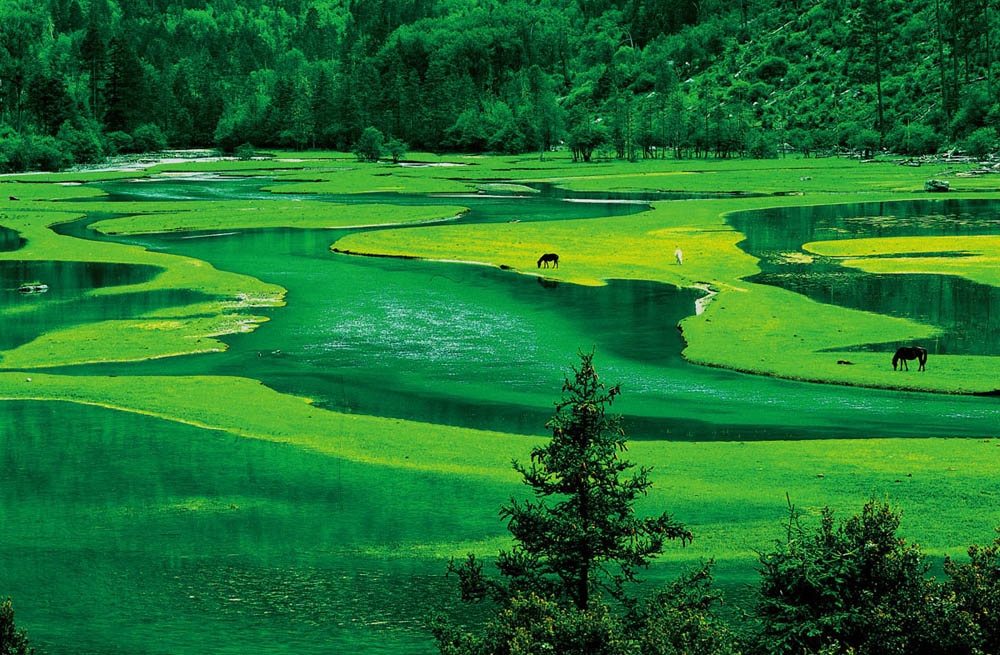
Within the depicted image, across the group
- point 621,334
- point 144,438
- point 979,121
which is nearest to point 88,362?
point 144,438

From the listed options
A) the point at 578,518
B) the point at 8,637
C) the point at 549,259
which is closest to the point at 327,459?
the point at 578,518

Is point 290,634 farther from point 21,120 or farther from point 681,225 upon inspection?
point 21,120

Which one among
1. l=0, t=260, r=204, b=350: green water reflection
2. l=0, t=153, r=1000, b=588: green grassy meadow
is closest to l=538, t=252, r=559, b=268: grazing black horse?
l=0, t=153, r=1000, b=588: green grassy meadow

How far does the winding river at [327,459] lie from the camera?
777 inches

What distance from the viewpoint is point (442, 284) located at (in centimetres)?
5691

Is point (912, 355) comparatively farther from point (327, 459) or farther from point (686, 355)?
point (327, 459)

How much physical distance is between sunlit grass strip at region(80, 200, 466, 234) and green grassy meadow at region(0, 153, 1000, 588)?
13.2 inches

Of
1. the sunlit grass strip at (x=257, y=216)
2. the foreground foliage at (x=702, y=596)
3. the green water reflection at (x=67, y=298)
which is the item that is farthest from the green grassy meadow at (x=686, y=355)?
the foreground foliage at (x=702, y=596)

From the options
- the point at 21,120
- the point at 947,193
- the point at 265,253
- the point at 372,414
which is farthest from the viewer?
the point at 21,120

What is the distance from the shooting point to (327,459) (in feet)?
92.9

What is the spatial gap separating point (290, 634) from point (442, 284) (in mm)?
38949

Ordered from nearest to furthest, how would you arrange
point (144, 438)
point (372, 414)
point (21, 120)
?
point (144, 438)
point (372, 414)
point (21, 120)

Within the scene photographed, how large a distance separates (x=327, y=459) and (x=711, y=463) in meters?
9.50

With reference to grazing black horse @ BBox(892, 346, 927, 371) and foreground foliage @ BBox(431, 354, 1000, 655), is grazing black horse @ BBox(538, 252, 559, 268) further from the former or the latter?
foreground foliage @ BBox(431, 354, 1000, 655)
